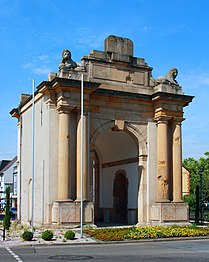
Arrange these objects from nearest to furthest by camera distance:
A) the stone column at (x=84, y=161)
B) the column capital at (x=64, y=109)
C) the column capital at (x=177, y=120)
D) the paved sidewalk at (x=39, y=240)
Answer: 1. the paved sidewalk at (x=39, y=240)
2. the stone column at (x=84, y=161)
3. the column capital at (x=64, y=109)
4. the column capital at (x=177, y=120)

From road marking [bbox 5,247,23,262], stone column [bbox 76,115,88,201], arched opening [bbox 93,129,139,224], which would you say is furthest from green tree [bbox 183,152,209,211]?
road marking [bbox 5,247,23,262]

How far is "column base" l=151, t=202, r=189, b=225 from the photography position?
27750 millimetres

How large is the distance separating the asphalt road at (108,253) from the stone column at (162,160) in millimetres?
8282

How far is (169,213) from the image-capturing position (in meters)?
27.9

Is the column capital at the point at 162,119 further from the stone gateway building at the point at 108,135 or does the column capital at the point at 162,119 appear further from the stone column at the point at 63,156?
the stone column at the point at 63,156

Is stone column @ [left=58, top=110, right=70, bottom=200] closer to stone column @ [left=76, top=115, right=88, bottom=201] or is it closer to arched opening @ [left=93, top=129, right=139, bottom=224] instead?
stone column @ [left=76, top=115, right=88, bottom=201]

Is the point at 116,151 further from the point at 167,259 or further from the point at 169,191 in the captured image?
the point at 167,259

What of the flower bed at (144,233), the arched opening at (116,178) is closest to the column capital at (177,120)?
the arched opening at (116,178)

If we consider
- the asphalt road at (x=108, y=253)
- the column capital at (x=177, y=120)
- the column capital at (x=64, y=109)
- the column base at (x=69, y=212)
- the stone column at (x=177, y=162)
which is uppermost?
the column capital at (x=64, y=109)

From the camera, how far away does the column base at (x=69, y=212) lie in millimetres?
24984

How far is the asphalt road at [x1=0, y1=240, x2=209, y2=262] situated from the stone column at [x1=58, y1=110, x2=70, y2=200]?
6.22 metres

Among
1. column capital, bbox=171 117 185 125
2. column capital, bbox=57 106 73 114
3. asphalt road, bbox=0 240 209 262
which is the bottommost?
asphalt road, bbox=0 240 209 262

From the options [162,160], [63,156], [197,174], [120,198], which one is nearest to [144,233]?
[63,156]

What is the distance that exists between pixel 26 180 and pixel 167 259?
60.7ft
